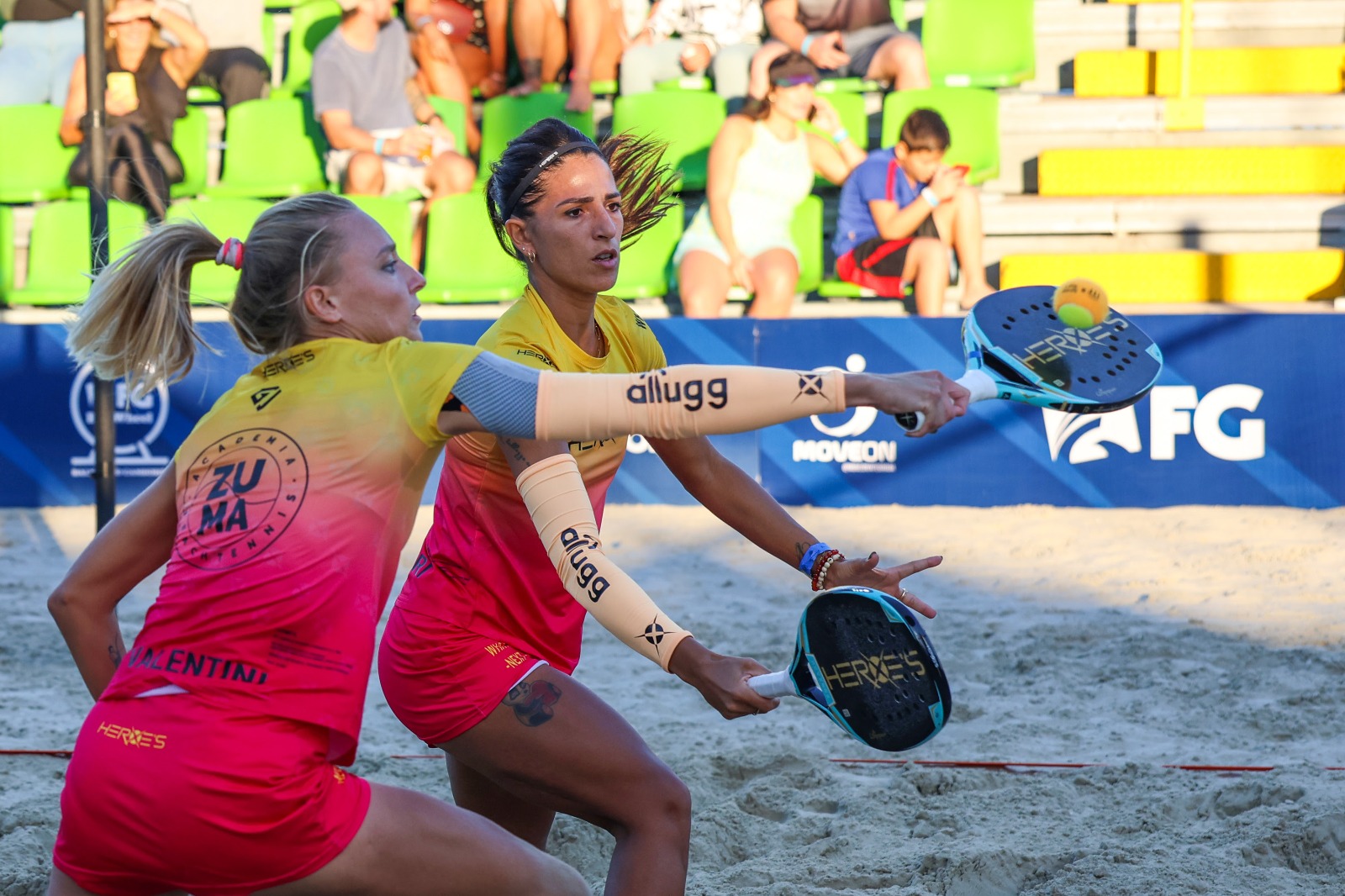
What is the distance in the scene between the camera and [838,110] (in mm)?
9188

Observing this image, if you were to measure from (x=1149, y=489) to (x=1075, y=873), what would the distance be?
451 centimetres

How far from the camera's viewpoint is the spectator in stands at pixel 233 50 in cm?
998

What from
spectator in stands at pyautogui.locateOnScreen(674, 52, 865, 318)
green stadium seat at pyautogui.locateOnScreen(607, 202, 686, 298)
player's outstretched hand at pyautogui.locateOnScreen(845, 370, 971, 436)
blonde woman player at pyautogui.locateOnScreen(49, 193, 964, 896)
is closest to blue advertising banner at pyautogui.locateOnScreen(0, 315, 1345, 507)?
spectator in stands at pyautogui.locateOnScreen(674, 52, 865, 318)

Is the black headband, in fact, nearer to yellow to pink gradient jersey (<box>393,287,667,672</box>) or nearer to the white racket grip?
yellow to pink gradient jersey (<box>393,287,667,672</box>)

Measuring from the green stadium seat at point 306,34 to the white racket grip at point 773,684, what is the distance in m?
8.87

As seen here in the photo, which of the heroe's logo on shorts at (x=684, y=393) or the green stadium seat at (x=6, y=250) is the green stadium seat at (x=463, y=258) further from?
the heroe's logo on shorts at (x=684, y=393)

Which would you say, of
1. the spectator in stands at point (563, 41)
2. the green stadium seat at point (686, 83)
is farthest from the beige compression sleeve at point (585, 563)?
the green stadium seat at point (686, 83)

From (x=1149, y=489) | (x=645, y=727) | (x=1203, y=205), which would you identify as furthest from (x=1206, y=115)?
(x=645, y=727)

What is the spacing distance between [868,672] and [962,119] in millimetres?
7374

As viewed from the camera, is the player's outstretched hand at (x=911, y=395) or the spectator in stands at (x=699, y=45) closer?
the player's outstretched hand at (x=911, y=395)

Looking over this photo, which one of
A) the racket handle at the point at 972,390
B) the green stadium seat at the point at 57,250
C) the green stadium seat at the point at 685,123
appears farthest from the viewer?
the green stadium seat at the point at 685,123

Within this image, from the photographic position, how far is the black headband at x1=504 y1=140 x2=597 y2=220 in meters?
2.75

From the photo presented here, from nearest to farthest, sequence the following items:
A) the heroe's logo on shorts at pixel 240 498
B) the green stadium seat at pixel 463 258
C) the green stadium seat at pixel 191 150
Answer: the heroe's logo on shorts at pixel 240 498 < the green stadium seat at pixel 463 258 < the green stadium seat at pixel 191 150

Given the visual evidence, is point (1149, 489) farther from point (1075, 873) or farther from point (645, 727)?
point (1075, 873)
